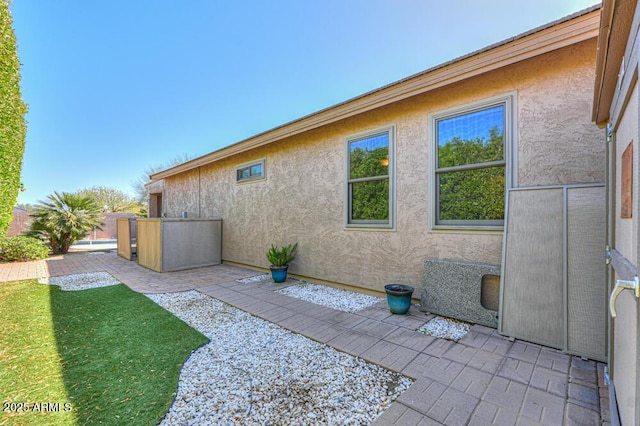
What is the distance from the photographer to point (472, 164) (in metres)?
3.82

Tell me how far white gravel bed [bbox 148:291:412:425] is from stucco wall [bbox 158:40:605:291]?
2.15 meters

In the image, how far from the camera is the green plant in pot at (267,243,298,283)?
5898 mm

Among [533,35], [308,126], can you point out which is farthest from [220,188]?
[533,35]

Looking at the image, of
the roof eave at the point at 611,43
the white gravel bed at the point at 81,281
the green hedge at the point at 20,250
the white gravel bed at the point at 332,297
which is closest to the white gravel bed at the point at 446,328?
the white gravel bed at the point at 332,297

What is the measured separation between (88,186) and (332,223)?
33705mm

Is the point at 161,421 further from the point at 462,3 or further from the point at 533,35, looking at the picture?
the point at 462,3

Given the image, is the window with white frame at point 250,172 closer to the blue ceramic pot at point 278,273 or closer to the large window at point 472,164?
the blue ceramic pot at point 278,273

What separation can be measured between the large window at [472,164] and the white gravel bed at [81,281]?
7049mm

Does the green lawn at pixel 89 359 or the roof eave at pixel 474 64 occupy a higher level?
the roof eave at pixel 474 64

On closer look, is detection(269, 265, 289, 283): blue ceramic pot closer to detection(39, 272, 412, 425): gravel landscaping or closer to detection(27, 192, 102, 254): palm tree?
detection(39, 272, 412, 425): gravel landscaping

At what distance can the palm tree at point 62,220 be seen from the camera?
34.7 feet

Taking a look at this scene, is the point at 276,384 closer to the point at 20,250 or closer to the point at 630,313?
the point at 630,313

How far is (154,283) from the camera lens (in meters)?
6.00

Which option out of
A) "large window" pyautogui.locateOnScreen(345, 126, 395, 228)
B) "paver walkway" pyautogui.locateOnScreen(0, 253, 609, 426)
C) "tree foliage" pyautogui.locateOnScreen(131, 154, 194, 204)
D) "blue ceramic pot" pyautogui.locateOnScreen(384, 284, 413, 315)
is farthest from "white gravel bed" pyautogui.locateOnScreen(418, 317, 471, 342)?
"tree foliage" pyautogui.locateOnScreen(131, 154, 194, 204)
